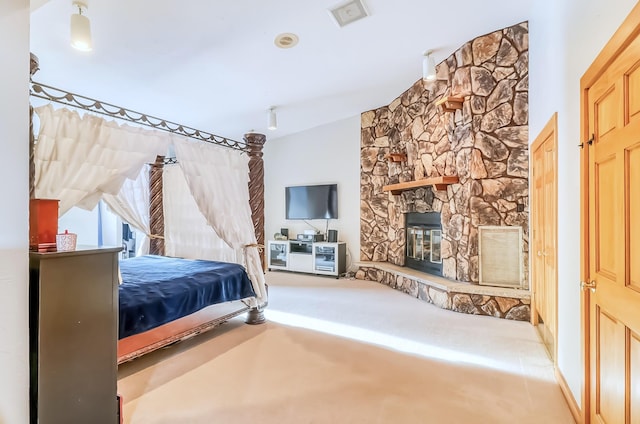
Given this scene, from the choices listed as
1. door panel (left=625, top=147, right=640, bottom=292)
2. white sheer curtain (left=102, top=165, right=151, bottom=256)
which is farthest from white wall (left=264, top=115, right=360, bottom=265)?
door panel (left=625, top=147, right=640, bottom=292)

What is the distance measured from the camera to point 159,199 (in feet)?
14.2

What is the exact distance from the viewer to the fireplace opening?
15.0ft

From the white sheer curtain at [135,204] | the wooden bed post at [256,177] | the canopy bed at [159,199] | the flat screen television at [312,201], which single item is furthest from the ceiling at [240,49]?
the flat screen television at [312,201]

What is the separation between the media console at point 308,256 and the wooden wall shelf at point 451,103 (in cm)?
294

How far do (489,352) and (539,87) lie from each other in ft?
8.20

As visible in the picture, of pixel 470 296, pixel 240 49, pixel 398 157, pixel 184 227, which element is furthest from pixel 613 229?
pixel 184 227

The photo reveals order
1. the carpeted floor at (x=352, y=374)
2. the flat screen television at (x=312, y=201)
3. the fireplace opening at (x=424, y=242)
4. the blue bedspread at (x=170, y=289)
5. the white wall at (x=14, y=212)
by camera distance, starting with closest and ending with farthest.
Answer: the white wall at (x=14, y=212), the carpeted floor at (x=352, y=374), the blue bedspread at (x=170, y=289), the fireplace opening at (x=424, y=242), the flat screen television at (x=312, y=201)

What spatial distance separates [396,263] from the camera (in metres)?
5.40

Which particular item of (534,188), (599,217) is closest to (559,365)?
(599,217)

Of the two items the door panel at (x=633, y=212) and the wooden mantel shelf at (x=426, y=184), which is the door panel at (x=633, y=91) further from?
the wooden mantel shelf at (x=426, y=184)

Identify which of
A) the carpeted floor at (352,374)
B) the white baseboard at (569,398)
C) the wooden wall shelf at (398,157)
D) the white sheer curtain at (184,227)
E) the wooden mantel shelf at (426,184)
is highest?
the wooden wall shelf at (398,157)

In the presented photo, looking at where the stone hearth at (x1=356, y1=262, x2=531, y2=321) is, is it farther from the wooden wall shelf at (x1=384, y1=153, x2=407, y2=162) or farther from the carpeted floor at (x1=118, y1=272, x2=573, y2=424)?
the wooden wall shelf at (x1=384, y1=153, x2=407, y2=162)

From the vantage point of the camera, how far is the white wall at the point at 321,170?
19.9 feet

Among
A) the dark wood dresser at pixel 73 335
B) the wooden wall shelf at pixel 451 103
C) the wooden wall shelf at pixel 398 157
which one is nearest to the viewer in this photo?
the dark wood dresser at pixel 73 335
